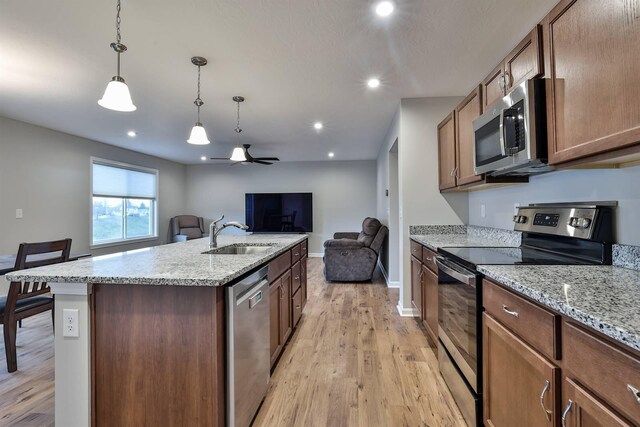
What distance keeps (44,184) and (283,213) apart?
447cm

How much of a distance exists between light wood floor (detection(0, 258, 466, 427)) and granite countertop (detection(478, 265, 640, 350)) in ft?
3.22

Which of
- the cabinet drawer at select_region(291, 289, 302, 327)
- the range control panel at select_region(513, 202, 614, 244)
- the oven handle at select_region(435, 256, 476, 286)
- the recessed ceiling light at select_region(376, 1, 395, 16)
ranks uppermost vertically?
the recessed ceiling light at select_region(376, 1, 395, 16)

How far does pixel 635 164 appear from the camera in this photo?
53.0 inches

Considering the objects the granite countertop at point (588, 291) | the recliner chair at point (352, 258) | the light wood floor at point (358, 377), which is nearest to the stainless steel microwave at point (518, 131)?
the granite countertop at point (588, 291)

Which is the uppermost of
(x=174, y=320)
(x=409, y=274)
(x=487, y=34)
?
(x=487, y=34)

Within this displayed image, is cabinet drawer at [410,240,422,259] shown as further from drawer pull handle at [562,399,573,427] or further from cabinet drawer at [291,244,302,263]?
drawer pull handle at [562,399,573,427]

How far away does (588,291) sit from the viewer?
997 millimetres

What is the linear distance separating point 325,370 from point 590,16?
2.42 metres

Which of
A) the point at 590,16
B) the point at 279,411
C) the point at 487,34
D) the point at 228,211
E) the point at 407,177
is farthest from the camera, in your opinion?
the point at 228,211

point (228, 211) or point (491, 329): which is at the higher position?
point (228, 211)

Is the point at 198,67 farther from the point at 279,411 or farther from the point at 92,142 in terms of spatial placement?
the point at 92,142

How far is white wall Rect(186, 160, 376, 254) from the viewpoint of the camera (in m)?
7.60

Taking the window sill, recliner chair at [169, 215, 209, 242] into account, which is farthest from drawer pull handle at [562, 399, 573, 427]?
recliner chair at [169, 215, 209, 242]

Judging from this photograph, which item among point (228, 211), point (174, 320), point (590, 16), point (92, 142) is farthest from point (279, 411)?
point (228, 211)
